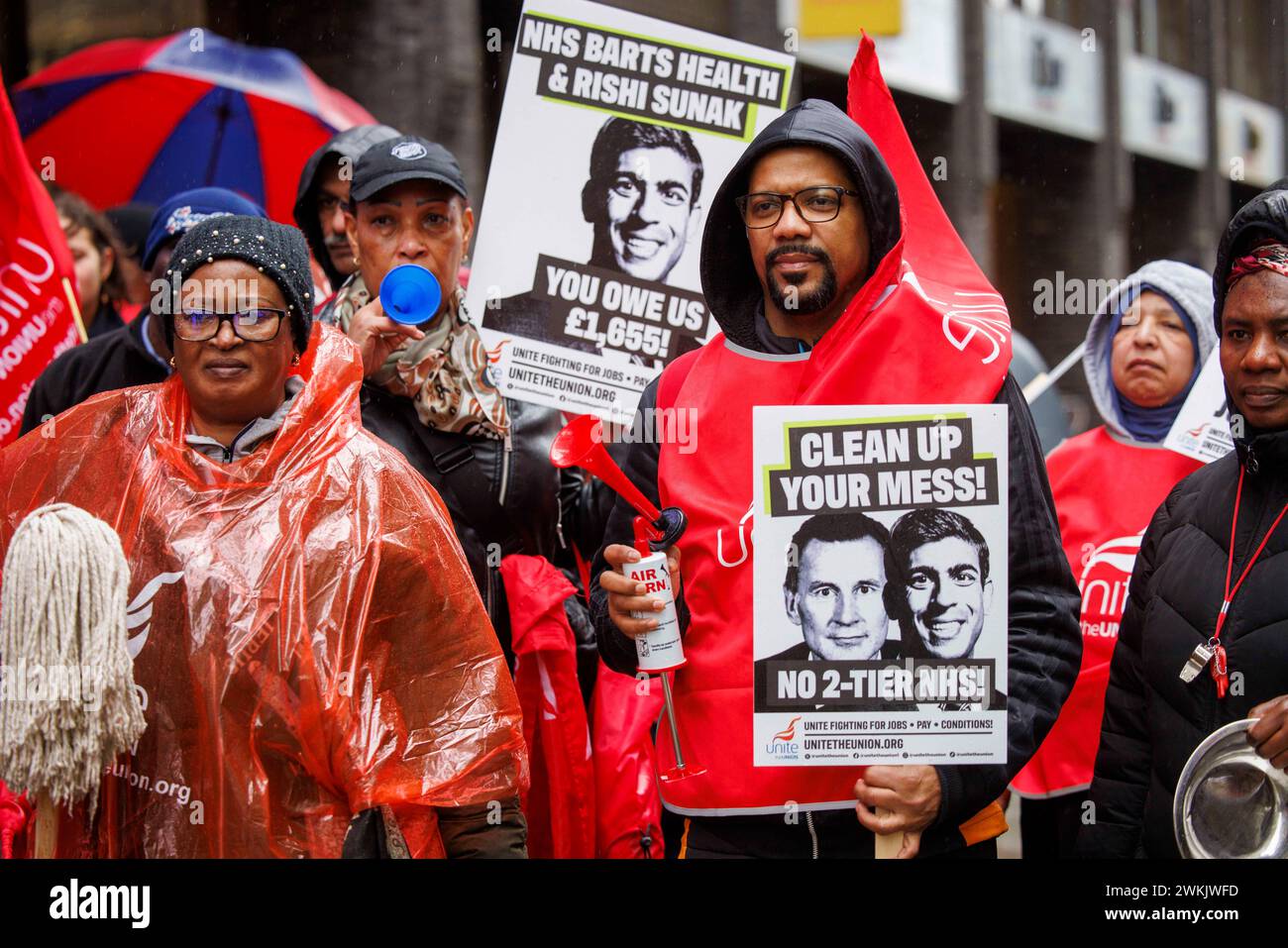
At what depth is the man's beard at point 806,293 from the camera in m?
2.79

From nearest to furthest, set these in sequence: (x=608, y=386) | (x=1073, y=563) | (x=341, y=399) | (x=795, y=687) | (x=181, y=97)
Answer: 1. (x=795, y=687)
2. (x=341, y=399)
3. (x=608, y=386)
4. (x=1073, y=563)
5. (x=181, y=97)

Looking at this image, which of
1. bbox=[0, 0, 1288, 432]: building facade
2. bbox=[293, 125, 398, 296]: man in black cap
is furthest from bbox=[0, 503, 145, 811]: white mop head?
bbox=[0, 0, 1288, 432]: building facade

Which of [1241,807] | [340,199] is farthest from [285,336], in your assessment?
[1241,807]

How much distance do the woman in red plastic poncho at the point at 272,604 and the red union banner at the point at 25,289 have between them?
4.10ft

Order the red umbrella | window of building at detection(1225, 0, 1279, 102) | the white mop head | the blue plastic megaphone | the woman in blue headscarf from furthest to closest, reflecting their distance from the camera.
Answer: window of building at detection(1225, 0, 1279, 102) → the red umbrella → the woman in blue headscarf → the blue plastic megaphone → the white mop head

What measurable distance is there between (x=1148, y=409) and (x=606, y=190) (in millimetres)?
1531

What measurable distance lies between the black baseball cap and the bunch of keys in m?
1.89

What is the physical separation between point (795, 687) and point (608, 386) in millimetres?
1272

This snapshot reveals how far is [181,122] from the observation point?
5.31 m

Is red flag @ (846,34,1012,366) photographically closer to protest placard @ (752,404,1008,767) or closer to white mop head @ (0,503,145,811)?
protest placard @ (752,404,1008,767)

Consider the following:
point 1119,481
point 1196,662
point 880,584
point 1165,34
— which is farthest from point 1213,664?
point 1165,34

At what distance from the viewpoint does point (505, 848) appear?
2.77 meters

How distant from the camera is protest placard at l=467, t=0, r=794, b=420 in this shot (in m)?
3.73
